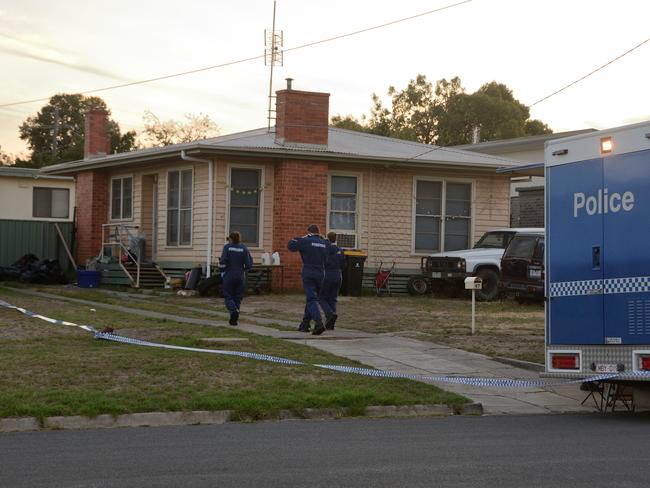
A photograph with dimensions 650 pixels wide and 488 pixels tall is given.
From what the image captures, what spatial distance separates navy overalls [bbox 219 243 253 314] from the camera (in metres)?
18.3

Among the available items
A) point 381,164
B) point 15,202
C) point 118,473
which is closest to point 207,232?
point 381,164

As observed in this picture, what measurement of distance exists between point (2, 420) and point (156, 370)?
2694 mm

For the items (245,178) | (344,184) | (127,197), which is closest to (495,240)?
(344,184)

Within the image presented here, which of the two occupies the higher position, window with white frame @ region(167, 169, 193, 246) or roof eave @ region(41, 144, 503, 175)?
roof eave @ region(41, 144, 503, 175)

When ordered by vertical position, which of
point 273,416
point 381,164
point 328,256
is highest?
point 381,164

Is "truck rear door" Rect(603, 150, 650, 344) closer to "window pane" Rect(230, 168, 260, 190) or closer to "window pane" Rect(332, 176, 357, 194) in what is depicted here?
"window pane" Rect(230, 168, 260, 190)

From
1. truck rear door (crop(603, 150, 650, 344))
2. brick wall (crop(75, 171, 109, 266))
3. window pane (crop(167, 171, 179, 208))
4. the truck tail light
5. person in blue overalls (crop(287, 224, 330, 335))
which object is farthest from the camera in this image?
brick wall (crop(75, 171, 109, 266))

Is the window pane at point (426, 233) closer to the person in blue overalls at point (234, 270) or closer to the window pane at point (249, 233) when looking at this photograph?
the window pane at point (249, 233)

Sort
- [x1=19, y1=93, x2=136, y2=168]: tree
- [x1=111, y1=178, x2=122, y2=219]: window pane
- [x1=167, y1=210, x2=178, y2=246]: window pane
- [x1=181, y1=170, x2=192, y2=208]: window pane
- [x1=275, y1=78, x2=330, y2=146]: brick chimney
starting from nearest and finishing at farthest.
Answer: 1. [x1=275, y1=78, x2=330, y2=146]: brick chimney
2. [x1=181, y1=170, x2=192, y2=208]: window pane
3. [x1=167, y1=210, x2=178, y2=246]: window pane
4. [x1=111, y1=178, x2=122, y2=219]: window pane
5. [x1=19, y1=93, x2=136, y2=168]: tree

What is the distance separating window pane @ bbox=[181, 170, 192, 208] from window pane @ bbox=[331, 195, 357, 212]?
3.71 metres

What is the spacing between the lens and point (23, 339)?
15.3 meters

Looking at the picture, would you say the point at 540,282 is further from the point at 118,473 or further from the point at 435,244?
the point at 118,473

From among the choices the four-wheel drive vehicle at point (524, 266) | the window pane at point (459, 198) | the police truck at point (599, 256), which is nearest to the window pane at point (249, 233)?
the window pane at point (459, 198)

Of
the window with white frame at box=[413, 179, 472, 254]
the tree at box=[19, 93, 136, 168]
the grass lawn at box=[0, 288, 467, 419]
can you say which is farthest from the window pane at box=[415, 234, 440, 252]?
the tree at box=[19, 93, 136, 168]
